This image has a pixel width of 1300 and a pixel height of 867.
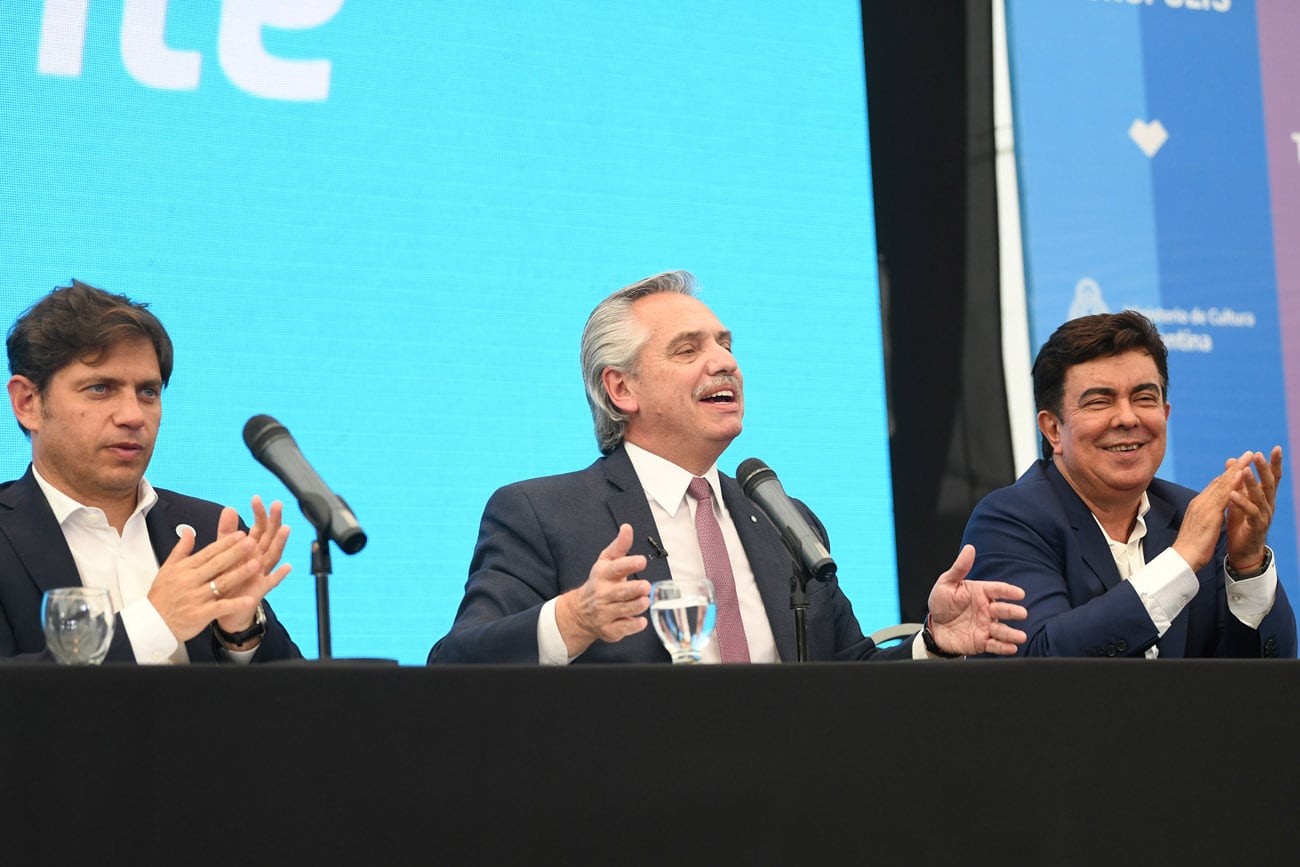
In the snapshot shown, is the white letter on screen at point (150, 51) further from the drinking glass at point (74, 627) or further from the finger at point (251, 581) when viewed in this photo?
the drinking glass at point (74, 627)

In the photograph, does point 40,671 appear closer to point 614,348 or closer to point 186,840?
point 186,840

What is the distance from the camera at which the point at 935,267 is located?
3977 millimetres

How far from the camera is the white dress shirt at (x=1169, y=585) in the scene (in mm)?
2508

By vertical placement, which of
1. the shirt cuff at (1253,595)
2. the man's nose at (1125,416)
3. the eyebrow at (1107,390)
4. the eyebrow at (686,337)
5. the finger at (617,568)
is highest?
the eyebrow at (686,337)

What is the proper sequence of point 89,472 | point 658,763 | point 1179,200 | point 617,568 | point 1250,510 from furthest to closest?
point 1179,200 → point 1250,510 → point 89,472 → point 617,568 → point 658,763

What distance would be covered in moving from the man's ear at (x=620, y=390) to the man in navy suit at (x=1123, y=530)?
2.45 feet

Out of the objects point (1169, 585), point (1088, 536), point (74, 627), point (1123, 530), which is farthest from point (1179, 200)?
point (74, 627)

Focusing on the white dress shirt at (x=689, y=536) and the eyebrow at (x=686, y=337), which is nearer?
the white dress shirt at (x=689, y=536)

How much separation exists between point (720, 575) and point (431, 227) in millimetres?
1261

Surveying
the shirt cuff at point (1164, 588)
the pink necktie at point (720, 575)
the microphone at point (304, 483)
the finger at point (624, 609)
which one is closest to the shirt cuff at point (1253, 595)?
the shirt cuff at point (1164, 588)

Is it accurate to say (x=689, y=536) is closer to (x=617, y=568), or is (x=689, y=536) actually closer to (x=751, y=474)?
(x=751, y=474)

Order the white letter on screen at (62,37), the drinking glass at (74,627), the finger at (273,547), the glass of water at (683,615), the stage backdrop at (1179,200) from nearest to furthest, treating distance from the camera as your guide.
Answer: the drinking glass at (74,627) → the glass of water at (683,615) → the finger at (273,547) → the white letter on screen at (62,37) → the stage backdrop at (1179,200)

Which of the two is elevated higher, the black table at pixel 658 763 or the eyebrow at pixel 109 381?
the eyebrow at pixel 109 381

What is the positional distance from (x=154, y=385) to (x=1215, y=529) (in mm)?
1928
